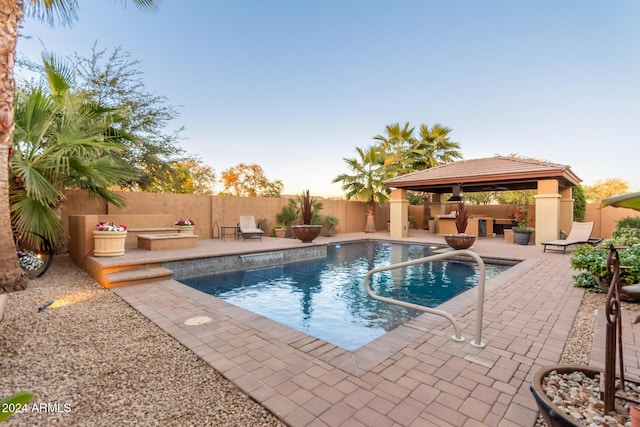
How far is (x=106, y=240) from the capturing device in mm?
6848

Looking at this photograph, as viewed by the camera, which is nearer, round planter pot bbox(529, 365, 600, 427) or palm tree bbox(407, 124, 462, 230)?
round planter pot bbox(529, 365, 600, 427)

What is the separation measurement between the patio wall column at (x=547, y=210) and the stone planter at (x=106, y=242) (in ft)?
45.0

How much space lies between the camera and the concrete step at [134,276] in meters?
5.67

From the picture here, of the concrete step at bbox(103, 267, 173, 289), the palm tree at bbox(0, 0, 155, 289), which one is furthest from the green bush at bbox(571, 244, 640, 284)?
the palm tree at bbox(0, 0, 155, 289)

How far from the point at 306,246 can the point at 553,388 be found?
337 inches

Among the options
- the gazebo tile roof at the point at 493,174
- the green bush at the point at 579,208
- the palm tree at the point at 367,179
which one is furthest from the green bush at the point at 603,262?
the green bush at the point at 579,208

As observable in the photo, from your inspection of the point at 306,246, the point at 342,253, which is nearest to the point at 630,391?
the point at 306,246

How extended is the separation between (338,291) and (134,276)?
13.2 ft

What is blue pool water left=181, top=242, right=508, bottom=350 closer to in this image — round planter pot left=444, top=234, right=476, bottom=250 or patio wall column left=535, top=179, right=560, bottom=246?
round planter pot left=444, top=234, right=476, bottom=250

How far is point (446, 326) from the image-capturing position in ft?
12.2

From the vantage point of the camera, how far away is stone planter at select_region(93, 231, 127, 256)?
681cm

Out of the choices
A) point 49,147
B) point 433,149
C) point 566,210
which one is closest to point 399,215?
point 433,149

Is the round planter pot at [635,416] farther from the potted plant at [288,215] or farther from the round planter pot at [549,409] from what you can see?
the potted plant at [288,215]

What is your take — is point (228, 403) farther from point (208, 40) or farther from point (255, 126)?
point (255, 126)
